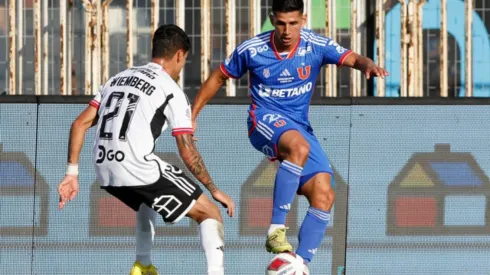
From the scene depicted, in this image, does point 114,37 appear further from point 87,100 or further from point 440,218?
point 440,218

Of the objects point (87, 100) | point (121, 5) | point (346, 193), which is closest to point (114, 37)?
point (121, 5)

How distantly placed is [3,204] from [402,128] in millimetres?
3452

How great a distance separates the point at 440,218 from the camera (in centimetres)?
1036

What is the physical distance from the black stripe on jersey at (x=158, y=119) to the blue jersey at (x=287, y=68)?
961 mm

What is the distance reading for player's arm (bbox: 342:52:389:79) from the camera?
8.17 meters

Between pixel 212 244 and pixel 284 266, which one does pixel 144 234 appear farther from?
pixel 284 266

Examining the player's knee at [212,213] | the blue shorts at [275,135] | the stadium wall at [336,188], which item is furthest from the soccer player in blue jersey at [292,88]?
the stadium wall at [336,188]

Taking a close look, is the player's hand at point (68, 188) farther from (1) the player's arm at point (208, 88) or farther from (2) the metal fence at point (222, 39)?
(2) the metal fence at point (222, 39)

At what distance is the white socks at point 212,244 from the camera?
7907 millimetres

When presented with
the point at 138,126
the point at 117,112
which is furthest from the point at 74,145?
the point at 138,126

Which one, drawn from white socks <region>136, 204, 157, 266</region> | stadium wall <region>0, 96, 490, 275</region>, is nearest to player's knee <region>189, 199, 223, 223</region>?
white socks <region>136, 204, 157, 266</region>

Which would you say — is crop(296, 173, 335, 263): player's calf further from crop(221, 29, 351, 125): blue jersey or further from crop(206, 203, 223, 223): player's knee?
crop(206, 203, 223, 223): player's knee

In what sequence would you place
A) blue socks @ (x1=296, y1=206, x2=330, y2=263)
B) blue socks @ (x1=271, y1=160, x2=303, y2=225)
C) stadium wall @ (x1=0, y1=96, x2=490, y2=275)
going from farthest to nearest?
stadium wall @ (x1=0, y1=96, x2=490, y2=275) → blue socks @ (x1=296, y1=206, x2=330, y2=263) → blue socks @ (x1=271, y1=160, x2=303, y2=225)

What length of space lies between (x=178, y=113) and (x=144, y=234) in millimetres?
989
